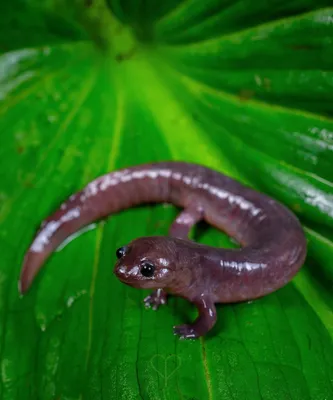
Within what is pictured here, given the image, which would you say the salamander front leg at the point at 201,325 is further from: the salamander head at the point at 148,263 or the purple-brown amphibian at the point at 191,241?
the salamander head at the point at 148,263

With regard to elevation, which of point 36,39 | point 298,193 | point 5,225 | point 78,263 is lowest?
point 298,193

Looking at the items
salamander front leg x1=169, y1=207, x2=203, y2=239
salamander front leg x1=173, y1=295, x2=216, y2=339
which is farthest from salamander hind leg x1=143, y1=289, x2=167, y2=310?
salamander front leg x1=169, y1=207, x2=203, y2=239

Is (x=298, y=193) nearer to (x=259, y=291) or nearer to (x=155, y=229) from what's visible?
(x=259, y=291)

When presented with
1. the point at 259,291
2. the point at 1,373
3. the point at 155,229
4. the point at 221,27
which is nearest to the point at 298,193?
the point at 259,291

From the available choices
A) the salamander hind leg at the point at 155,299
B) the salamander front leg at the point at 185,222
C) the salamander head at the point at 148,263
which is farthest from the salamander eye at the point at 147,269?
the salamander front leg at the point at 185,222

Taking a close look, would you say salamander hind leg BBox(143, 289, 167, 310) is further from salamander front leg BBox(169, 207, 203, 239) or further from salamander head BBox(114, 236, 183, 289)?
salamander front leg BBox(169, 207, 203, 239)

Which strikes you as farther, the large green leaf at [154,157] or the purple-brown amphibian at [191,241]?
the purple-brown amphibian at [191,241]

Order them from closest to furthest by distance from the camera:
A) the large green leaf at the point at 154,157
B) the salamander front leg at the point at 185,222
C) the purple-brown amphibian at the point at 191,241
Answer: the large green leaf at the point at 154,157 < the purple-brown amphibian at the point at 191,241 < the salamander front leg at the point at 185,222
